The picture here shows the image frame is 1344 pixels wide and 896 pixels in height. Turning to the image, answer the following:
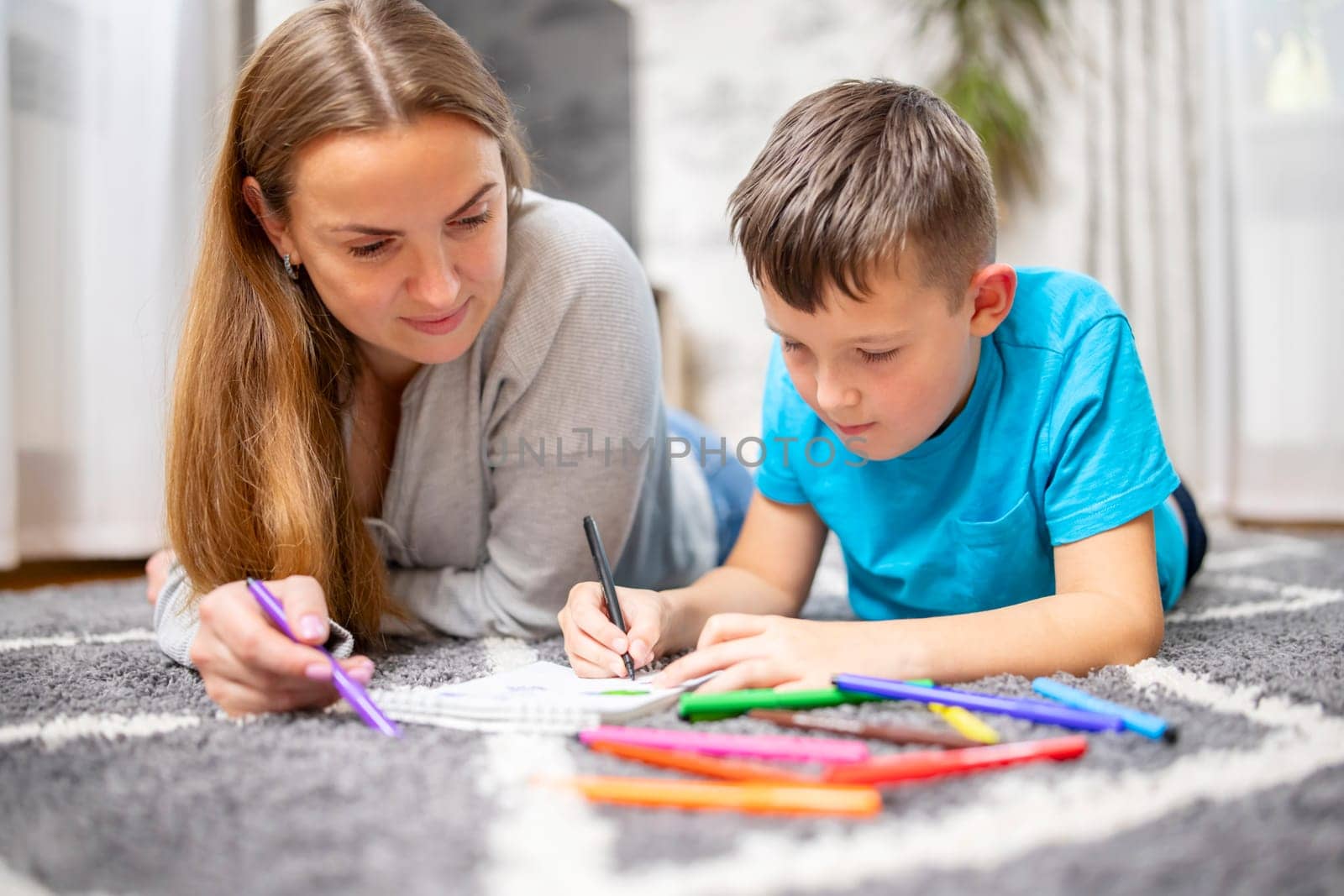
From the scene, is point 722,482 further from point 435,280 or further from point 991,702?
point 991,702

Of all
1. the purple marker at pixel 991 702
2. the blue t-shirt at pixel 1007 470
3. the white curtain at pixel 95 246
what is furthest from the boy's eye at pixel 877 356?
the white curtain at pixel 95 246

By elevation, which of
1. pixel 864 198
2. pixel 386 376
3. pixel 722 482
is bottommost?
pixel 722 482

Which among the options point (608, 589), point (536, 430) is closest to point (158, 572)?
point (536, 430)

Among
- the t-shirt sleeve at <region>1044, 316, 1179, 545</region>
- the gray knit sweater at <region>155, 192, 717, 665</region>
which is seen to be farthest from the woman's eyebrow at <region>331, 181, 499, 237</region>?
the t-shirt sleeve at <region>1044, 316, 1179, 545</region>

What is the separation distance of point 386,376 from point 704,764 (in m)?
0.64

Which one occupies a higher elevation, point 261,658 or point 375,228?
point 375,228

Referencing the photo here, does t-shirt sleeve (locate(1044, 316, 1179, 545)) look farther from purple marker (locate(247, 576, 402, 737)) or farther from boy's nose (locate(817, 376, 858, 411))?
purple marker (locate(247, 576, 402, 737))

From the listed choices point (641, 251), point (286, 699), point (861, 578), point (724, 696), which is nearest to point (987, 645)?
point (724, 696)

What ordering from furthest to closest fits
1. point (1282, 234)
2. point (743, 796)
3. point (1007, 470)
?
point (1282, 234), point (1007, 470), point (743, 796)

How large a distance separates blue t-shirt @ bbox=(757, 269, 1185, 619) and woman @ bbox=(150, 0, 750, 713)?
196 millimetres

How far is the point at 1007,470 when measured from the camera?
88 cm

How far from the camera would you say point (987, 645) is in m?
0.74

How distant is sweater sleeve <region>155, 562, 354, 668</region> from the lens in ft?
2.89

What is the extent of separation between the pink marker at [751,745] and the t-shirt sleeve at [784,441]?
422 millimetres
